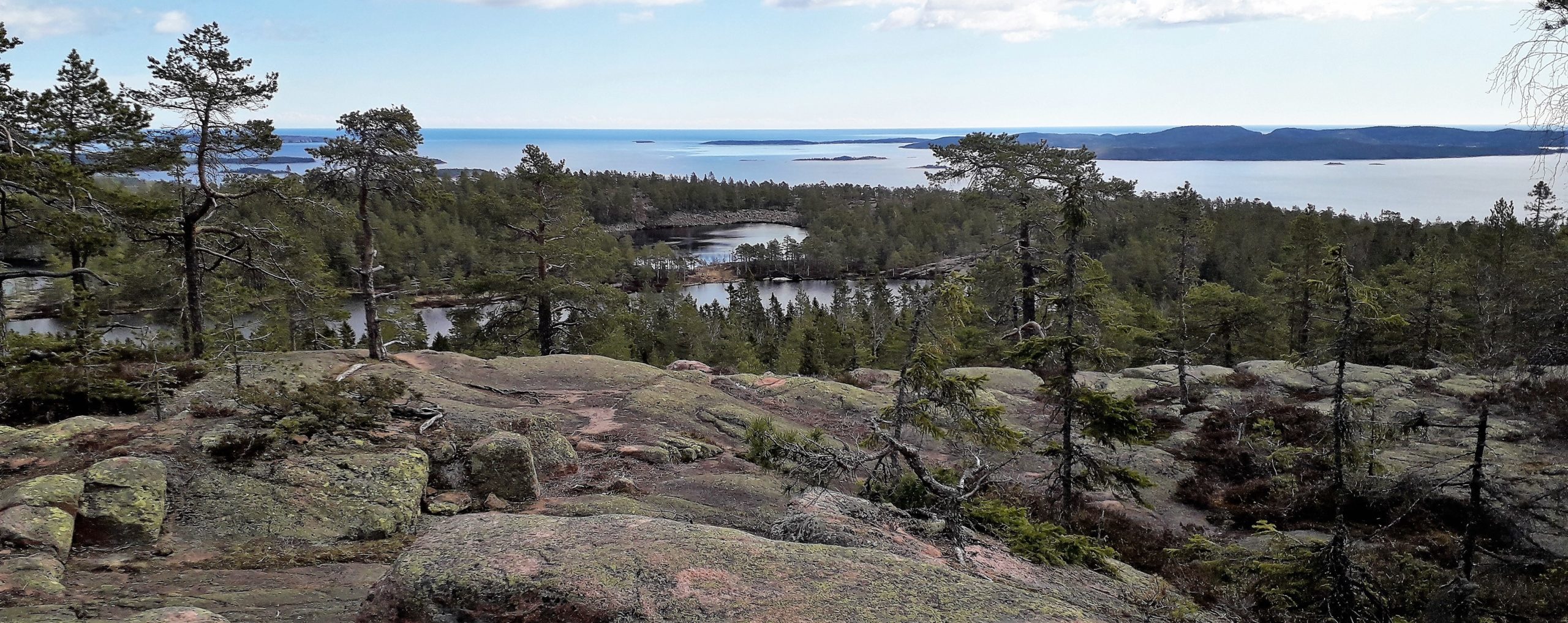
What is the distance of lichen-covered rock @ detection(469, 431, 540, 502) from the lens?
9898 millimetres

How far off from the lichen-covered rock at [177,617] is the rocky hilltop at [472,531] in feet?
0.10

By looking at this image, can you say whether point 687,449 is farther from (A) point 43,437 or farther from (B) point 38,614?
(B) point 38,614

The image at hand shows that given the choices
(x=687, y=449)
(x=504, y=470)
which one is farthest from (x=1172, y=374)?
(x=504, y=470)

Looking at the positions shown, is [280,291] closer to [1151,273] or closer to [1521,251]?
[1521,251]

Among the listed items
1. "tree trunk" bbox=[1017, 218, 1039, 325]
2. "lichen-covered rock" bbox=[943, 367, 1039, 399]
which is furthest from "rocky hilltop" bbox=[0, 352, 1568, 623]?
"tree trunk" bbox=[1017, 218, 1039, 325]

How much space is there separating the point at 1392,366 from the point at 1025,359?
924 inches

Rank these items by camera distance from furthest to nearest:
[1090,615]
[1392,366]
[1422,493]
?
[1392,366] → [1422,493] → [1090,615]

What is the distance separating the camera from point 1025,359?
34.3ft

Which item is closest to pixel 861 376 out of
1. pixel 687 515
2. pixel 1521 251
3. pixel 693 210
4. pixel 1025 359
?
pixel 1025 359

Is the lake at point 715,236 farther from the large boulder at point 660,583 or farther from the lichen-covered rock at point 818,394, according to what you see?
the large boulder at point 660,583

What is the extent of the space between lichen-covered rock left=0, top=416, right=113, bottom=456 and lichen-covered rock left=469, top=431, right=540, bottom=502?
4.69 metres

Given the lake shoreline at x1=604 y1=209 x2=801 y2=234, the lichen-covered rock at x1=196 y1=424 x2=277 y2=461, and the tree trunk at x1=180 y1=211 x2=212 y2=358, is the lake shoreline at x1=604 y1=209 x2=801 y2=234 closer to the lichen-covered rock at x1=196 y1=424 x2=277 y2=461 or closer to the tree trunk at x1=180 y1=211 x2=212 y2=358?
the tree trunk at x1=180 y1=211 x2=212 y2=358

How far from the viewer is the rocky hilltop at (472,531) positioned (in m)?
5.14

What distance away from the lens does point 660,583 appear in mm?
5203
